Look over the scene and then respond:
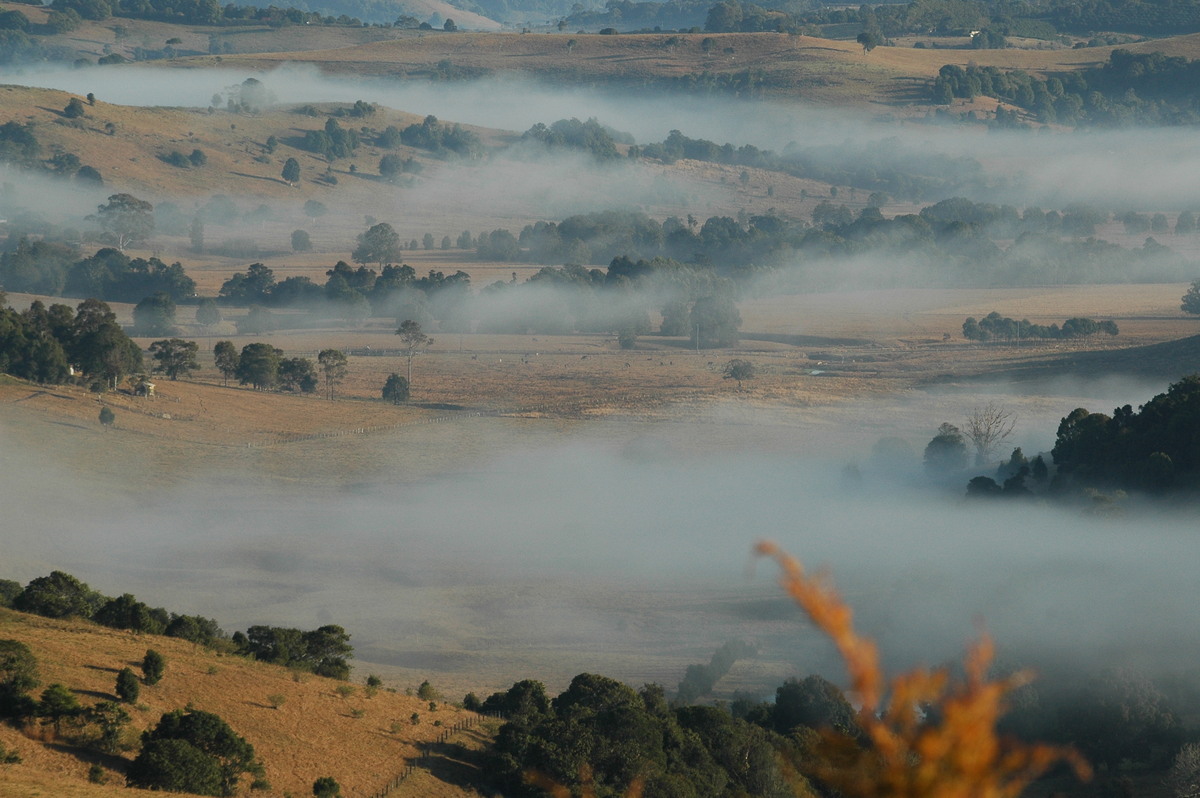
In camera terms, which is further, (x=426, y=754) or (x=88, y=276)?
(x=88, y=276)

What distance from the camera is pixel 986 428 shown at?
10312 cm

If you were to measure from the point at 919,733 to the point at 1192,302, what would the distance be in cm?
17775

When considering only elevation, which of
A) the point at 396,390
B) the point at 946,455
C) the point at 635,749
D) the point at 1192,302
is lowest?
the point at 635,749

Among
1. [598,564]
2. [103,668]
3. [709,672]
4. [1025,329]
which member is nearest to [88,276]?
[1025,329]

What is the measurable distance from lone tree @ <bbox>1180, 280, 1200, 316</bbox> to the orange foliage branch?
175349 mm

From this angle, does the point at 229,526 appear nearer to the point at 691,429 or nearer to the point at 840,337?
the point at 691,429

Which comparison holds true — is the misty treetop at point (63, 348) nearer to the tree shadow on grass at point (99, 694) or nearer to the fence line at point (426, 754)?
the fence line at point (426, 754)

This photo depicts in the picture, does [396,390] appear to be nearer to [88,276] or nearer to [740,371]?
[740,371]

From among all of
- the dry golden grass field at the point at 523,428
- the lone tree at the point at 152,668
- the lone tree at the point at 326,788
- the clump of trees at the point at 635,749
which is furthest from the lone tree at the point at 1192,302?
the lone tree at the point at 326,788

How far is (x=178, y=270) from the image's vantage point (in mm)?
180000

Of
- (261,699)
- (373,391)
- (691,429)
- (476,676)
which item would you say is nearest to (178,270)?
(373,391)

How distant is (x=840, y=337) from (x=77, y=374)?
91621mm

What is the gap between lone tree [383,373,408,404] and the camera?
119m

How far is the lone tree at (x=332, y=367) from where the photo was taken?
392 feet
